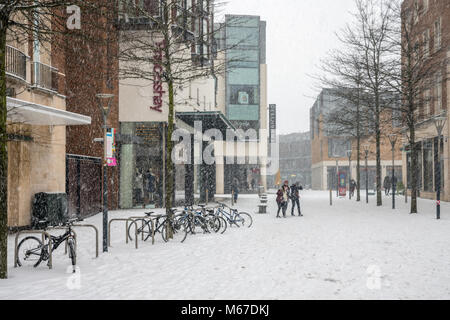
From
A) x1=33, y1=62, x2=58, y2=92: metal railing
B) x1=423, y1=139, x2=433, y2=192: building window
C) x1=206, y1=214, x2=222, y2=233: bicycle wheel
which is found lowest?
x1=206, y1=214, x2=222, y2=233: bicycle wheel

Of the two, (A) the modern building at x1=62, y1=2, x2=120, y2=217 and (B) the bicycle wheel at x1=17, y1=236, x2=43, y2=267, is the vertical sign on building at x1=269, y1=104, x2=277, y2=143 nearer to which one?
(A) the modern building at x1=62, y1=2, x2=120, y2=217

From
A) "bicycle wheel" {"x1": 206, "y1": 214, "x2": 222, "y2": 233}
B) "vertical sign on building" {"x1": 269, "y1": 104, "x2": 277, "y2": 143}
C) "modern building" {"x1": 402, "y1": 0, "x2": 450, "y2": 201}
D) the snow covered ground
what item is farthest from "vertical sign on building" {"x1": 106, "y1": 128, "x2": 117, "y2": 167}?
"vertical sign on building" {"x1": 269, "y1": 104, "x2": 277, "y2": 143}

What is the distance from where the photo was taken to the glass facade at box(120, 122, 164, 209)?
21859 mm

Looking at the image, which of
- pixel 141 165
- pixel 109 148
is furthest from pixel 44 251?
pixel 141 165

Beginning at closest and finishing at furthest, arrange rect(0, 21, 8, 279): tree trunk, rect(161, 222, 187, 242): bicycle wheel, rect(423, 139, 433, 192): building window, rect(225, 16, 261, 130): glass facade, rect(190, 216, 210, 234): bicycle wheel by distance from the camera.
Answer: rect(0, 21, 8, 279): tree trunk < rect(161, 222, 187, 242): bicycle wheel < rect(190, 216, 210, 234): bicycle wheel < rect(423, 139, 433, 192): building window < rect(225, 16, 261, 130): glass facade

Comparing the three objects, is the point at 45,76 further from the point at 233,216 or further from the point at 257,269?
the point at 257,269

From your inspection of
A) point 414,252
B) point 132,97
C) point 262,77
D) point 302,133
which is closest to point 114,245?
point 414,252

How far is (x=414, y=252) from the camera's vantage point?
9359 millimetres

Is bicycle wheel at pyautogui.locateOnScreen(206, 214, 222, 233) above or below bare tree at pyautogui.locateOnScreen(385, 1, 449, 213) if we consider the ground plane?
below

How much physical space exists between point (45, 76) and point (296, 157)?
263 ft

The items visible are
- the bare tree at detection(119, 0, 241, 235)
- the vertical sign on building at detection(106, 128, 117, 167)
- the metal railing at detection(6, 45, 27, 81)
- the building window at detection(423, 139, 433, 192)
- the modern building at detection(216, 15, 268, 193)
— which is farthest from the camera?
the modern building at detection(216, 15, 268, 193)

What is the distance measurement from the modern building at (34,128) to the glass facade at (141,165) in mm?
5994

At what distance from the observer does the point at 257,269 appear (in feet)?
25.6
